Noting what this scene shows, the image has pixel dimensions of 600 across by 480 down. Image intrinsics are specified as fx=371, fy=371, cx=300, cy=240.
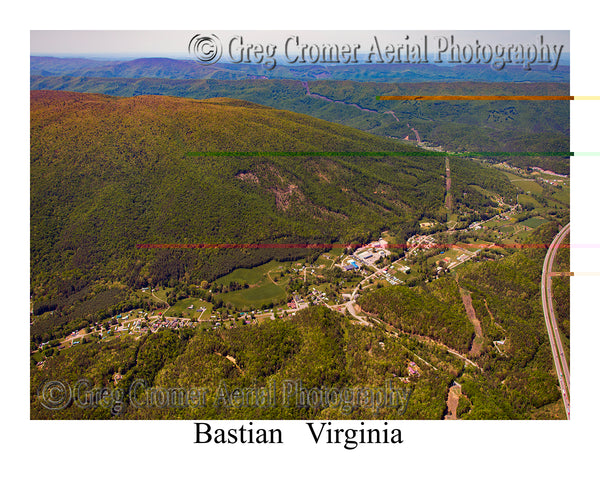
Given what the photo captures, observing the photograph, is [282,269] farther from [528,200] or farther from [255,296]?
[528,200]

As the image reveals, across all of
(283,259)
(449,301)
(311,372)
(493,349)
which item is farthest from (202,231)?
(493,349)

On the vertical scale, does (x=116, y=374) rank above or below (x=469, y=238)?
below

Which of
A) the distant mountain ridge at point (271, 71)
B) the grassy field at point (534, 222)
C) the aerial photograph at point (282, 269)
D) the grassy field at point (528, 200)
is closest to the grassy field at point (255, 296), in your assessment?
the aerial photograph at point (282, 269)

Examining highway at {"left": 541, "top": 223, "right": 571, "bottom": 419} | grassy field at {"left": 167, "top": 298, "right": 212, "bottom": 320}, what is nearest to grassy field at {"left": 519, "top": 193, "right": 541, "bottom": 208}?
highway at {"left": 541, "top": 223, "right": 571, "bottom": 419}

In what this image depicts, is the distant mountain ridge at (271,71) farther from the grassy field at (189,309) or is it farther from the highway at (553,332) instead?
the highway at (553,332)

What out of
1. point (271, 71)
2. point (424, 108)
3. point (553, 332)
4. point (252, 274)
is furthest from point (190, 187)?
point (271, 71)

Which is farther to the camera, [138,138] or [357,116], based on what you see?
[357,116]

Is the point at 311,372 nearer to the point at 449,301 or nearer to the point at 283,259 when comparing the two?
the point at 449,301
